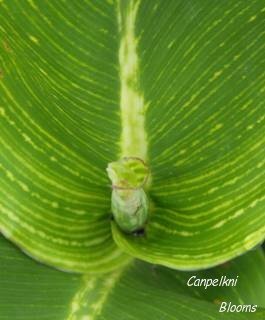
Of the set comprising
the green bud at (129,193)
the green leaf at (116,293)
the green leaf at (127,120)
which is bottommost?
the green leaf at (116,293)

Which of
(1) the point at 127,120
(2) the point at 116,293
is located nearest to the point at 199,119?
(1) the point at 127,120

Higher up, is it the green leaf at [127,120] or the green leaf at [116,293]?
the green leaf at [127,120]

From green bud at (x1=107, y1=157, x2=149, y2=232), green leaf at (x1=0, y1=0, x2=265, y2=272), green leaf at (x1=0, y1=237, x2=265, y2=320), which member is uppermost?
green leaf at (x1=0, y1=0, x2=265, y2=272)

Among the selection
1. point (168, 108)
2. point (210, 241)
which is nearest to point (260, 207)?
point (210, 241)

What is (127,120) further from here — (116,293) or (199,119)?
(116,293)

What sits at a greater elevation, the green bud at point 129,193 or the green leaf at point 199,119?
the green leaf at point 199,119

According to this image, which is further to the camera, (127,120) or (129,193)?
(127,120)
